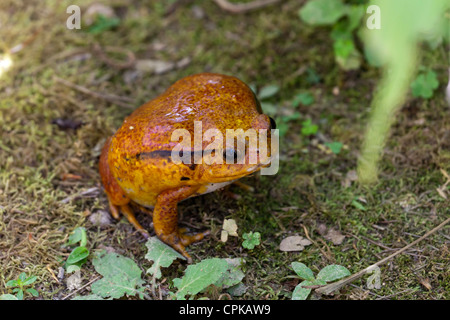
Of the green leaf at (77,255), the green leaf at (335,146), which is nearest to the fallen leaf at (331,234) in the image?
the green leaf at (335,146)

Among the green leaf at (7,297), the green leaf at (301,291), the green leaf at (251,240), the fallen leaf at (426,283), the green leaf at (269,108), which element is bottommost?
the fallen leaf at (426,283)

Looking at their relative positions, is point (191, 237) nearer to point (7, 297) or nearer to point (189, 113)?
point (189, 113)

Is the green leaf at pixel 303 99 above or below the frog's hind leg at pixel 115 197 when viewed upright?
above

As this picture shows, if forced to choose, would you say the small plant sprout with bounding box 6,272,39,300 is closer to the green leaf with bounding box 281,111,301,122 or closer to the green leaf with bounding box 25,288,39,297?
the green leaf with bounding box 25,288,39,297

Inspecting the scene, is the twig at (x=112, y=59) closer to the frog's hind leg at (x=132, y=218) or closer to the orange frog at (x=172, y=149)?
the orange frog at (x=172, y=149)

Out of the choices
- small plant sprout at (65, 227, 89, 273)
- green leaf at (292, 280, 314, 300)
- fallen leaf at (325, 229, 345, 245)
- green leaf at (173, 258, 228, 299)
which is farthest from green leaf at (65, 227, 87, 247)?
fallen leaf at (325, 229, 345, 245)

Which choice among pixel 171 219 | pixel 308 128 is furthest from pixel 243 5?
pixel 171 219
